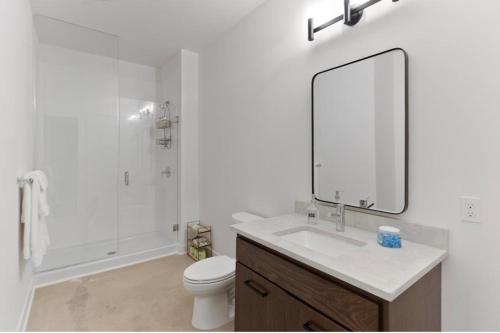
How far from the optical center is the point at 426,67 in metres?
1.30

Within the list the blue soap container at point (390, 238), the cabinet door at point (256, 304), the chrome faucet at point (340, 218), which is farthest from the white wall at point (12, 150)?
the blue soap container at point (390, 238)

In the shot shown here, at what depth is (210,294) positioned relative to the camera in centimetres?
186

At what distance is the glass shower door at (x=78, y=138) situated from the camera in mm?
2916

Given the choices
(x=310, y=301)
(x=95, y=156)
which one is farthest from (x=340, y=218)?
(x=95, y=156)

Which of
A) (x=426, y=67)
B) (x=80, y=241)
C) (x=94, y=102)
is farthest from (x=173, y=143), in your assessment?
(x=426, y=67)

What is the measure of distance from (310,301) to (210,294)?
0.97m

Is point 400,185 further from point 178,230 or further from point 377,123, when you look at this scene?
point 178,230

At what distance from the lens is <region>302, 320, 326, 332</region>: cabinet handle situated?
1072 mm

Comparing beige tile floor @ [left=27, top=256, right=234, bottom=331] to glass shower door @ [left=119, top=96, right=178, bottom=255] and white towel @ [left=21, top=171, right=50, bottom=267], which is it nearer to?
white towel @ [left=21, top=171, right=50, bottom=267]

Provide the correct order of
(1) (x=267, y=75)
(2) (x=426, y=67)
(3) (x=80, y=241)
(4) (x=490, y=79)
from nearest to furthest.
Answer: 1. (4) (x=490, y=79)
2. (2) (x=426, y=67)
3. (1) (x=267, y=75)
4. (3) (x=80, y=241)

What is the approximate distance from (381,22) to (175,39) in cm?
229

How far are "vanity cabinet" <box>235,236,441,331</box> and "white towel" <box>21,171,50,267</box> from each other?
1501 millimetres

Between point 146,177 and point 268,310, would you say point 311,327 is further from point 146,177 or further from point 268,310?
point 146,177

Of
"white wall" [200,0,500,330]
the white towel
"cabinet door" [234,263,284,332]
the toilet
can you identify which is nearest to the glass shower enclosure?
the white towel
